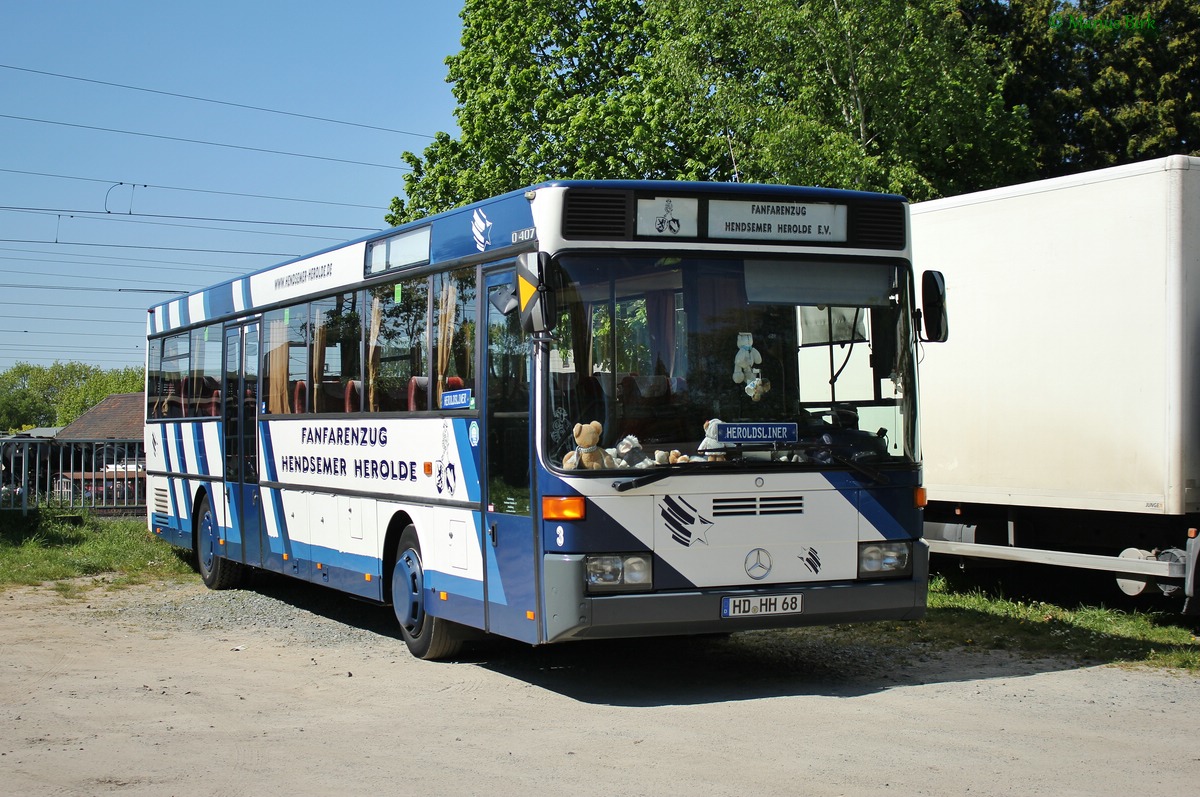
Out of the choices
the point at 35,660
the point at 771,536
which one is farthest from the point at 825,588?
the point at 35,660

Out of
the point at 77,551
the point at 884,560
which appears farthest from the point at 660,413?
the point at 77,551

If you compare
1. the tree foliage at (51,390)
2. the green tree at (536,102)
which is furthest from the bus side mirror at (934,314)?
the tree foliage at (51,390)

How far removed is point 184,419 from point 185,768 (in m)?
9.81

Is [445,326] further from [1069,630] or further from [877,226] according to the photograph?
[1069,630]

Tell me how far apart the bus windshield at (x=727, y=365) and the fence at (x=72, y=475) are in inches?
559

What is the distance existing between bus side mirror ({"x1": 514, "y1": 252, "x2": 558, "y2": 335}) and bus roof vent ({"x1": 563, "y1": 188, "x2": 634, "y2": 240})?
0.26 meters

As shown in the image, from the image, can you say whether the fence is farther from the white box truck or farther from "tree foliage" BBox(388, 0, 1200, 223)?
the white box truck

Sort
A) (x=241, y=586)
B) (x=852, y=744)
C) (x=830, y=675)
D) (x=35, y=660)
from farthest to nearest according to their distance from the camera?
(x=241, y=586) < (x=35, y=660) < (x=830, y=675) < (x=852, y=744)

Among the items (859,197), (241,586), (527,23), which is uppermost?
(527,23)

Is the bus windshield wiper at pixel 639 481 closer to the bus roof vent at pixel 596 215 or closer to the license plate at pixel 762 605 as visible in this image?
the license plate at pixel 762 605

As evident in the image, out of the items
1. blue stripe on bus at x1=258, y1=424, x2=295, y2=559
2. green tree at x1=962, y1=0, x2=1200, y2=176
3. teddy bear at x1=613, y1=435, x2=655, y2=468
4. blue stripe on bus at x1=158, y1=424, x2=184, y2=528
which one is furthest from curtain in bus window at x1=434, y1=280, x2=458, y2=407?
green tree at x1=962, y1=0, x2=1200, y2=176

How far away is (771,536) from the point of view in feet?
28.0

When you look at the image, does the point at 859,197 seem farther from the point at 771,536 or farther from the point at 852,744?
the point at 852,744

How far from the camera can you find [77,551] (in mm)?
17875
